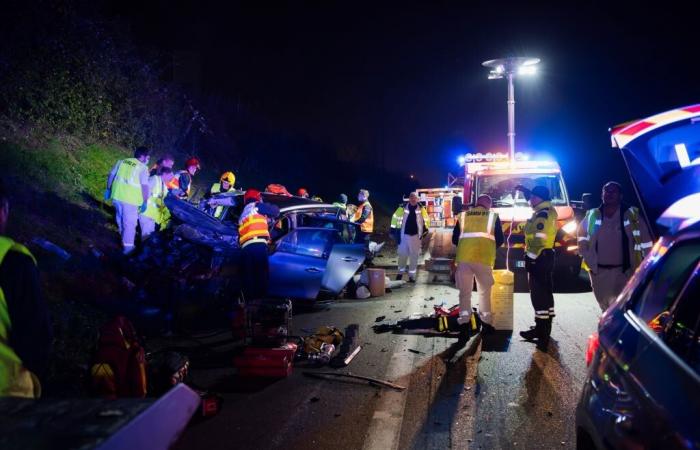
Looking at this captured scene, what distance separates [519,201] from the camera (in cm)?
1167

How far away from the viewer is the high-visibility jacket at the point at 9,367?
2320 millimetres

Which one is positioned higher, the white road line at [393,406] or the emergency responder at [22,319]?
the emergency responder at [22,319]

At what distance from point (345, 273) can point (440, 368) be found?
12.0ft

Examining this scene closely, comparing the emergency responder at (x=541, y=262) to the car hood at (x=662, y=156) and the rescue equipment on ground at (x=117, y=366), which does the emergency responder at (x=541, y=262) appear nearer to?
the car hood at (x=662, y=156)

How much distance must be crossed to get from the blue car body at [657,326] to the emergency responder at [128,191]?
7789 mm

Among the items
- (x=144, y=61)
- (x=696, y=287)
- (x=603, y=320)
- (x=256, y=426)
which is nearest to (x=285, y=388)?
(x=256, y=426)

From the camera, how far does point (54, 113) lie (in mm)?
12336

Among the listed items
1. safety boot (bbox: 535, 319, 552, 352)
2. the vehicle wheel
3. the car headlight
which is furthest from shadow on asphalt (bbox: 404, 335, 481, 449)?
the car headlight

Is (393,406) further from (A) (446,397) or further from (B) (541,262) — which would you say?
(B) (541,262)

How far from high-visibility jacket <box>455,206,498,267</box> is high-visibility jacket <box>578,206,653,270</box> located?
1177mm

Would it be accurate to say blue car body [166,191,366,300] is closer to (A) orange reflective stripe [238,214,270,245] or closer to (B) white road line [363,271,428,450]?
(A) orange reflective stripe [238,214,270,245]

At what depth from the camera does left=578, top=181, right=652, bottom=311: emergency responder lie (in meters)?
6.04

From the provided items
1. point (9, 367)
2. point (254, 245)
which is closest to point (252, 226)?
point (254, 245)

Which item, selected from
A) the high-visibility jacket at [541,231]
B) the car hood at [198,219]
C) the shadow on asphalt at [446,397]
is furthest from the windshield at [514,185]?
the car hood at [198,219]
